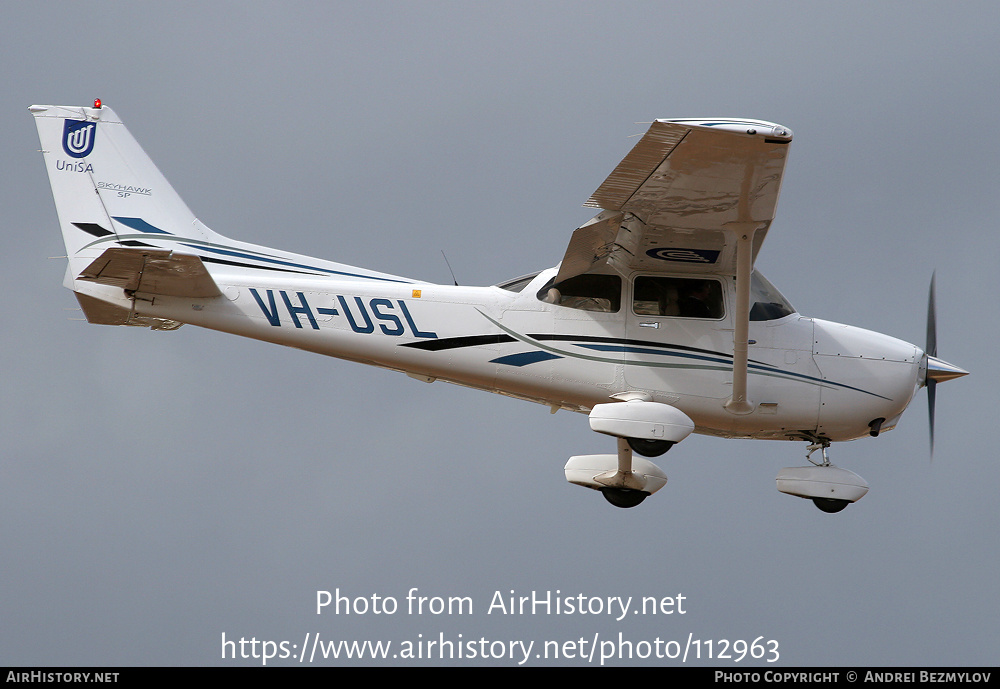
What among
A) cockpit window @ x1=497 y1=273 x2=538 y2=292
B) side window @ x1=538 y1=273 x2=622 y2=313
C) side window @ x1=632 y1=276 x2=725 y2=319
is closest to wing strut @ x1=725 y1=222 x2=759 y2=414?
side window @ x1=632 y1=276 x2=725 y2=319

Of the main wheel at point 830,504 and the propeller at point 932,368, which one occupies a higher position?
the propeller at point 932,368

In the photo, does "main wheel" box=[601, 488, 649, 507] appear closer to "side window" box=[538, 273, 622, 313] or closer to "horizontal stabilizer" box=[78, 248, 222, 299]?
"side window" box=[538, 273, 622, 313]

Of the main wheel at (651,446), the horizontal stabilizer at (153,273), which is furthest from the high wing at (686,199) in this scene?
the horizontal stabilizer at (153,273)

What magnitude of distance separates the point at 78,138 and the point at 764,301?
24.1 ft

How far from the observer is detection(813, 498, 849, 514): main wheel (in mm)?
11664

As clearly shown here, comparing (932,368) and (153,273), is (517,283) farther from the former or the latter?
(932,368)

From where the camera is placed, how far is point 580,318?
11.5 meters

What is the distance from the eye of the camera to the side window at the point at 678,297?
11.5 metres

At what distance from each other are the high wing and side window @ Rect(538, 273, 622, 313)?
0.10 m

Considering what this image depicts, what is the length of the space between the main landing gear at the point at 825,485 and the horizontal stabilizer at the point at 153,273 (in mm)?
6082

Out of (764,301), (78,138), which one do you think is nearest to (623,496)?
(764,301)

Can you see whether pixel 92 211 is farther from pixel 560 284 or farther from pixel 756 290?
pixel 756 290

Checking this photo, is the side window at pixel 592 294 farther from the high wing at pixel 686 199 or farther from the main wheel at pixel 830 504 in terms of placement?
the main wheel at pixel 830 504

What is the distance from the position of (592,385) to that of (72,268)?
5.30 metres
